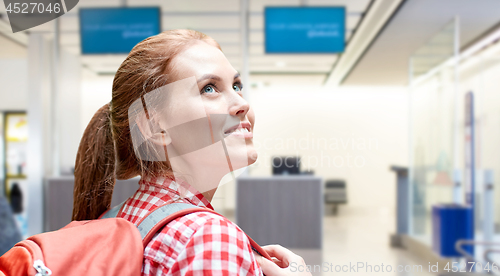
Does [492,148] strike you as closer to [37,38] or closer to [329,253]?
[329,253]

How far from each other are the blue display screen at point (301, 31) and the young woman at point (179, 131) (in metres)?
2.99

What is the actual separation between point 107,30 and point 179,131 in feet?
11.6

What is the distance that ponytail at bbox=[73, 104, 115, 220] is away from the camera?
2.10ft

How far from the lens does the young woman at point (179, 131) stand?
17.4 inches

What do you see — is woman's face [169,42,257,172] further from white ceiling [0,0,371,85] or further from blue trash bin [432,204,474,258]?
blue trash bin [432,204,474,258]

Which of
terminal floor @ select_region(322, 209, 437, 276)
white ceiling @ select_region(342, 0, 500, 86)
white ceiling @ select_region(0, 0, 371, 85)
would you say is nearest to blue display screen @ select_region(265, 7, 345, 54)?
white ceiling @ select_region(0, 0, 371, 85)

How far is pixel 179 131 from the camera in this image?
504 mm

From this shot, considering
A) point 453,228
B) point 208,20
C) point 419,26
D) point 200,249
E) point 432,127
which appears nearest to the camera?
Answer: point 200,249

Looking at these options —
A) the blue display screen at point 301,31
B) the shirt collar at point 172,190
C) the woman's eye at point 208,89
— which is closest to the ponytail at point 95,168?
the shirt collar at point 172,190

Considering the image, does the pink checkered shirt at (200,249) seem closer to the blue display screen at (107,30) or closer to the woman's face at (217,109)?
the woman's face at (217,109)

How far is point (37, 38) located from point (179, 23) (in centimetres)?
171

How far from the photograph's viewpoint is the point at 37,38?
4.02m

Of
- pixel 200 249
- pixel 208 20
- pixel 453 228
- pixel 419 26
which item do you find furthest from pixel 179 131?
pixel 419 26

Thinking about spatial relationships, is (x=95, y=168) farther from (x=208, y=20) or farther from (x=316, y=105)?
(x=316, y=105)
